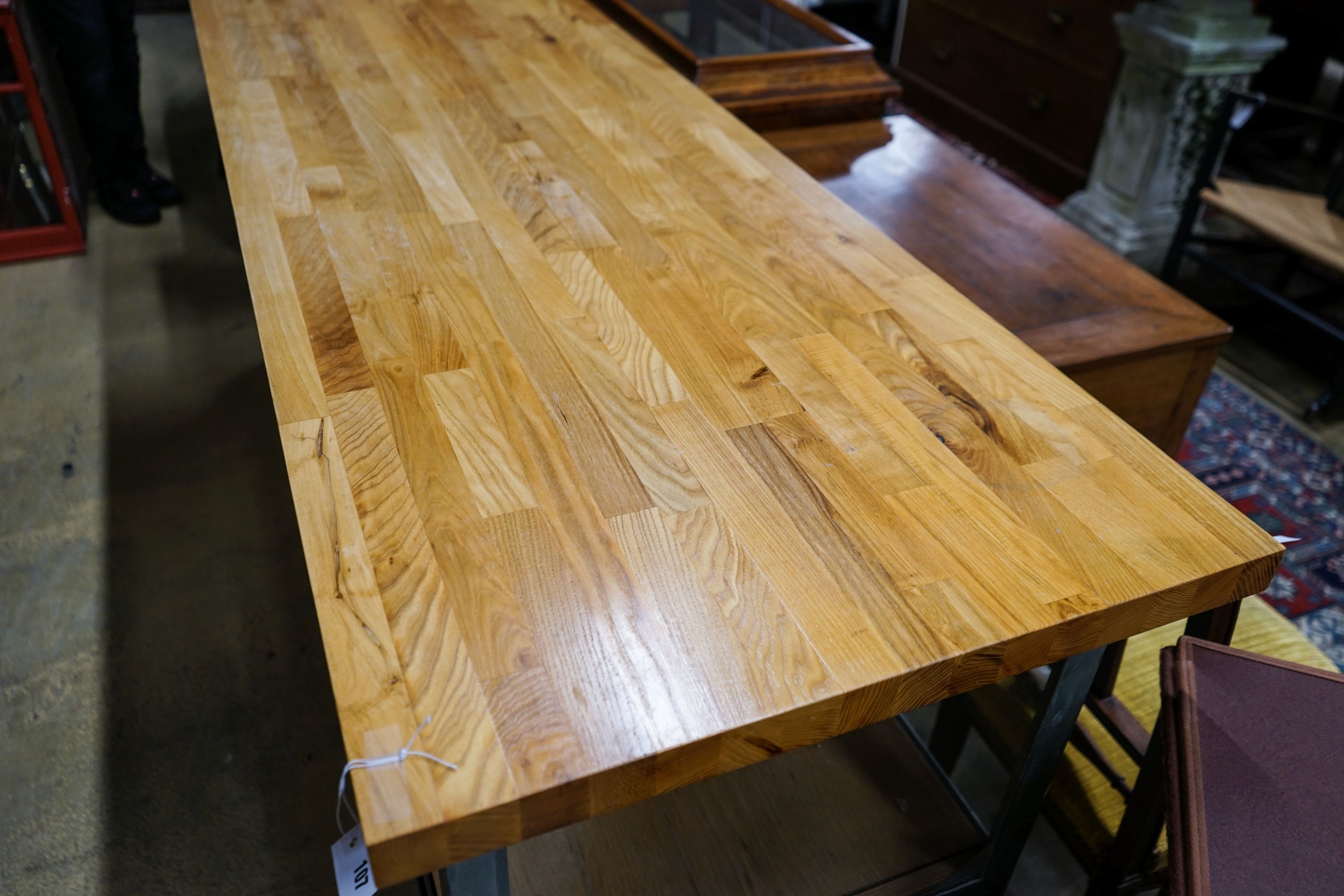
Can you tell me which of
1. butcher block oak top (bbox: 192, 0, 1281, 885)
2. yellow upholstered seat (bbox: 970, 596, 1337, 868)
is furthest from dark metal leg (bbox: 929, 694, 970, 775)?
butcher block oak top (bbox: 192, 0, 1281, 885)

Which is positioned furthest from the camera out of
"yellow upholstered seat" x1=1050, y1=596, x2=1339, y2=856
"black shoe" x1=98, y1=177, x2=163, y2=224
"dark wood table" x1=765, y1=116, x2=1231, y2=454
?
"black shoe" x1=98, y1=177, x2=163, y2=224

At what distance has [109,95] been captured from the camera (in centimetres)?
252

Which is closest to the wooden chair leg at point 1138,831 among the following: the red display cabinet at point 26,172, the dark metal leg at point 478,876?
the dark metal leg at point 478,876

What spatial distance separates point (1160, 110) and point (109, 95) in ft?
9.08

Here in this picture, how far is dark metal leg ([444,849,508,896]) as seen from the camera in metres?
0.64

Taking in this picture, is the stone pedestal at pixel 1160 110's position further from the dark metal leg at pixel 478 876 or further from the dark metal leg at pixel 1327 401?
the dark metal leg at pixel 478 876

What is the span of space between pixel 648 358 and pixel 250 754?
91cm

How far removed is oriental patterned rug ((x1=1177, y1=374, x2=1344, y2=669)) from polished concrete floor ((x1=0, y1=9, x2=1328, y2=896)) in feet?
2.36

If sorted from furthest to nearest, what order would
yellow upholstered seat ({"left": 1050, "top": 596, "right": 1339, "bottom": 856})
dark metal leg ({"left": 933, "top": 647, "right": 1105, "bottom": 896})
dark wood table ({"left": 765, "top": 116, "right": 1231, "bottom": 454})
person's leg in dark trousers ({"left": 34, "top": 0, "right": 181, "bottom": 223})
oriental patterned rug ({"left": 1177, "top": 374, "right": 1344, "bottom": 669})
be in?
person's leg in dark trousers ({"left": 34, "top": 0, "right": 181, "bottom": 223}) < oriental patterned rug ({"left": 1177, "top": 374, "right": 1344, "bottom": 669}) < dark wood table ({"left": 765, "top": 116, "right": 1231, "bottom": 454}) < yellow upholstered seat ({"left": 1050, "top": 596, "right": 1339, "bottom": 856}) < dark metal leg ({"left": 933, "top": 647, "right": 1105, "bottom": 896})

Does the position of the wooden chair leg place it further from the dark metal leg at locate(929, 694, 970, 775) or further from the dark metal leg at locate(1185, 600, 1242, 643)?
the dark metal leg at locate(929, 694, 970, 775)

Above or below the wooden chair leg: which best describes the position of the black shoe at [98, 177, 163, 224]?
below

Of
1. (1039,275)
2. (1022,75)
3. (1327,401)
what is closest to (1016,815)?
(1039,275)

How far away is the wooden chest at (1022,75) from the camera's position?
305cm

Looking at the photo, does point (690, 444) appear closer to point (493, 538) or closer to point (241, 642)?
point (493, 538)
